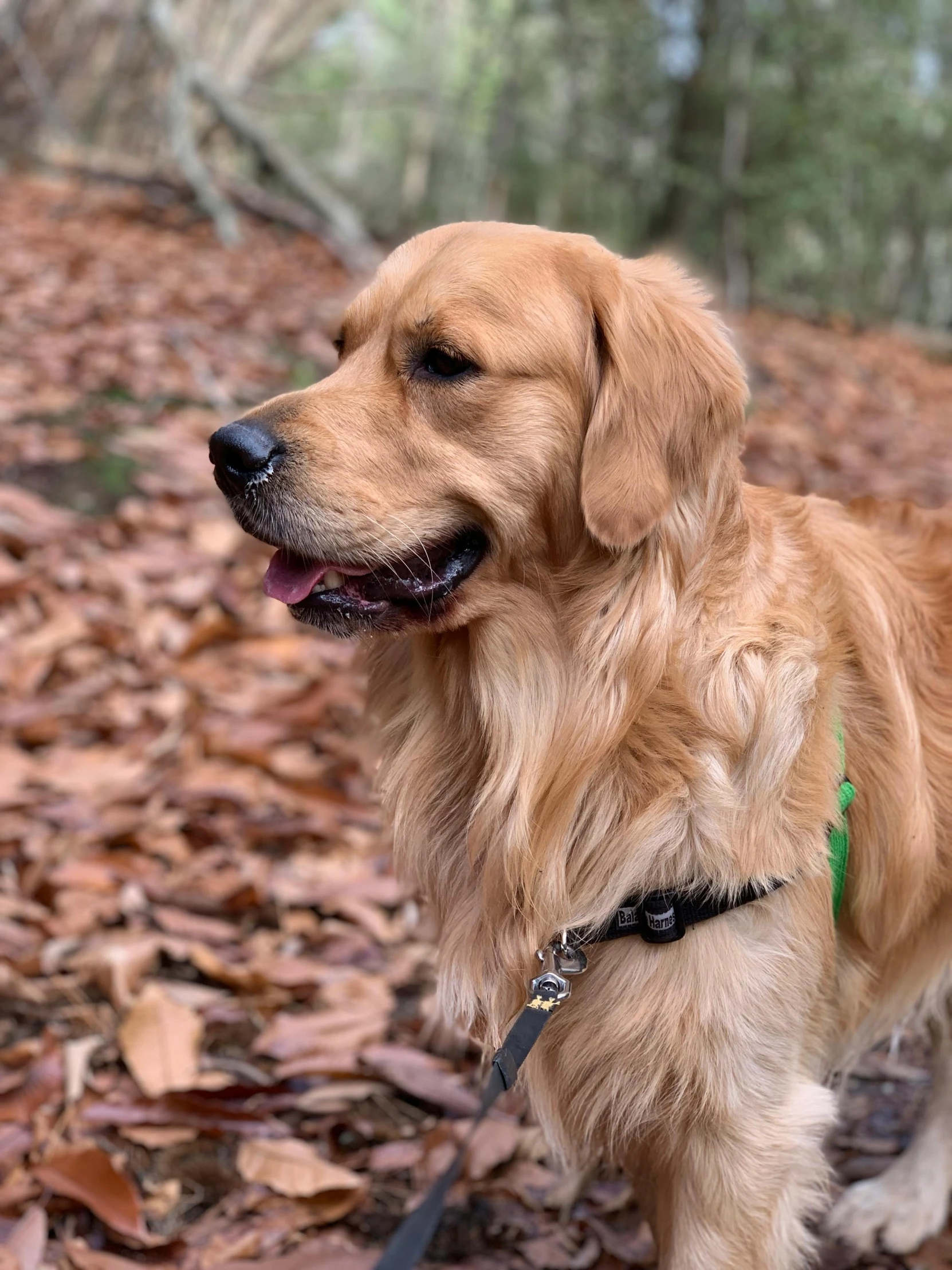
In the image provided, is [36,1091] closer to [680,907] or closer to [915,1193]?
[680,907]

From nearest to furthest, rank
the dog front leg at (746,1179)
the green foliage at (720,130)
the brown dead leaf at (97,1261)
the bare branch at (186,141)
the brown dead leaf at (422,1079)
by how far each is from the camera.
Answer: the dog front leg at (746,1179) < the brown dead leaf at (97,1261) < the brown dead leaf at (422,1079) < the bare branch at (186,141) < the green foliage at (720,130)

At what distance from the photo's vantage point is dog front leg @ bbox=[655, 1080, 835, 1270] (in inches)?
86.8

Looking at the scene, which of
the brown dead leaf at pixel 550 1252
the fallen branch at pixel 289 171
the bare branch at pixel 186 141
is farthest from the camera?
the fallen branch at pixel 289 171

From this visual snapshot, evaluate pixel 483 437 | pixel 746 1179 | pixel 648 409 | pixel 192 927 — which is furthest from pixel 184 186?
pixel 746 1179

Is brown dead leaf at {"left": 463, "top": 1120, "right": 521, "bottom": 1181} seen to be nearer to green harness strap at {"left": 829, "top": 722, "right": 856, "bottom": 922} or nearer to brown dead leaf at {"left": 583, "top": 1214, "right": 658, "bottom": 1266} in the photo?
brown dead leaf at {"left": 583, "top": 1214, "right": 658, "bottom": 1266}

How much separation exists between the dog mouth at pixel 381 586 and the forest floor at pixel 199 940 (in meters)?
0.66

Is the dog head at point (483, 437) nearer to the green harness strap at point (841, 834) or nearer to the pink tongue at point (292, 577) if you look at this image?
the pink tongue at point (292, 577)

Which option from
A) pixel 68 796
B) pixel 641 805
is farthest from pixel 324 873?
pixel 641 805

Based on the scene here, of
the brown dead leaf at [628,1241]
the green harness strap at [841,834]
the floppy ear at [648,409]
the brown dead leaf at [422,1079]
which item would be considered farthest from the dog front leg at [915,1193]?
the floppy ear at [648,409]

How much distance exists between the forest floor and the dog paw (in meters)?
0.07

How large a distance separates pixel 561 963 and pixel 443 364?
1.19m

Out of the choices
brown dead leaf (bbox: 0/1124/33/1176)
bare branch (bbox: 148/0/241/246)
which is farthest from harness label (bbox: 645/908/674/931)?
bare branch (bbox: 148/0/241/246)

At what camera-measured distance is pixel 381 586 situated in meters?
2.29

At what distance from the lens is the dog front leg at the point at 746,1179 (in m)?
2.21
